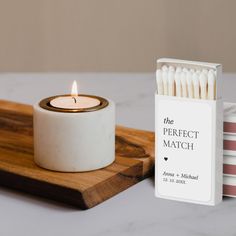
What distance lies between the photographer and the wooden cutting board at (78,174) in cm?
77

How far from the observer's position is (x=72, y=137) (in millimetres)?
799

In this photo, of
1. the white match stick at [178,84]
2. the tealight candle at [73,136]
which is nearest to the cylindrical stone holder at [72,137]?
the tealight candle at [73,136]

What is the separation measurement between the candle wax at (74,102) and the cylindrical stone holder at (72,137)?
0.05 ft

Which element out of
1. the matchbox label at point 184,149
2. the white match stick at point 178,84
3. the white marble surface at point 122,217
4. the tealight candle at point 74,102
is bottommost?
the white marble surface at point 122,217

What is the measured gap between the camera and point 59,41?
207 centimetres

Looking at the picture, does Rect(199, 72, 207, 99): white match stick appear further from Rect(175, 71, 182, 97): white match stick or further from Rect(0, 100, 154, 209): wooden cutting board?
Rect(0, 100, 154, 209): wooden cutting board

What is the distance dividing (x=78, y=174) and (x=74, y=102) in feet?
0.29

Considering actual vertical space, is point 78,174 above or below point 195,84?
below

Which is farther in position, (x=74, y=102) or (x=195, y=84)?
(x=74, y=102)

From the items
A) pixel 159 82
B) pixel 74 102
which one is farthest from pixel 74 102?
pixel 159 82

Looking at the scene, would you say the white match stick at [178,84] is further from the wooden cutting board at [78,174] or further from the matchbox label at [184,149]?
the wooden cutting board at [78,174]

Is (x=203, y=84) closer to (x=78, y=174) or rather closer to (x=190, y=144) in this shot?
(x=190, y=144)

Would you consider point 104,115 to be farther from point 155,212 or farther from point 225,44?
point 225,44

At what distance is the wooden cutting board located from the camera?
77 centimetres
